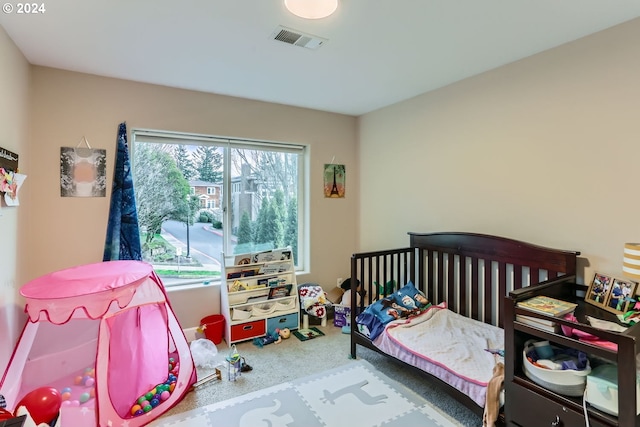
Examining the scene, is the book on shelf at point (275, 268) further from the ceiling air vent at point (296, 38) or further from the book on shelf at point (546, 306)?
the book on shelf at point (546, 306)

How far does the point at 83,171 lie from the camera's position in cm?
261

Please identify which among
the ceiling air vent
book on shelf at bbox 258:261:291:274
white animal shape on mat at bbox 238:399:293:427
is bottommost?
white animal shape on mat at bbox 238:399:293:427

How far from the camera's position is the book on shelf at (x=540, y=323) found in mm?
1491

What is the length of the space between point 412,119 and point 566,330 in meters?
2.29

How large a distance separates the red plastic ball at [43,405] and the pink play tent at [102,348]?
264 millimetres

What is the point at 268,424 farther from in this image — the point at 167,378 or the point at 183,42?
the point at 183,42

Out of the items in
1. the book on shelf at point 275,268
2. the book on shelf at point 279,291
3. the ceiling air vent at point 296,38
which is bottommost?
the book on shelf at point 279,291

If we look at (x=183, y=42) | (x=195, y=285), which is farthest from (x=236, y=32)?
(x=195, y=285)

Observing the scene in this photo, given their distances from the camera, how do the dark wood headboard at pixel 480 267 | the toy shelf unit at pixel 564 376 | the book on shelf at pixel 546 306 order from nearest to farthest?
1. the toy shelf unit at pixel 564 376
2. the book on shelf at pixel 546 306
3. the dark wood headboard at pixel 480 267

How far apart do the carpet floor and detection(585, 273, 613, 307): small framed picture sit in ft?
3.62

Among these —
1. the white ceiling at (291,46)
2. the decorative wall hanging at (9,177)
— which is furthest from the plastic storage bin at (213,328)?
the white ceiling at (291,46)

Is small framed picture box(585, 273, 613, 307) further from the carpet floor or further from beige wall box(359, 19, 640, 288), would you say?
the carpet floor

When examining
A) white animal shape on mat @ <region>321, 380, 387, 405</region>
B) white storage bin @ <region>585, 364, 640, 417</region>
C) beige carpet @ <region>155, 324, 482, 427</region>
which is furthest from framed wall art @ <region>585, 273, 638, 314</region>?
white animal shape on mat @ <region>321, 380, 387, 405</region>

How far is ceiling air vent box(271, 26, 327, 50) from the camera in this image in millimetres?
1940
